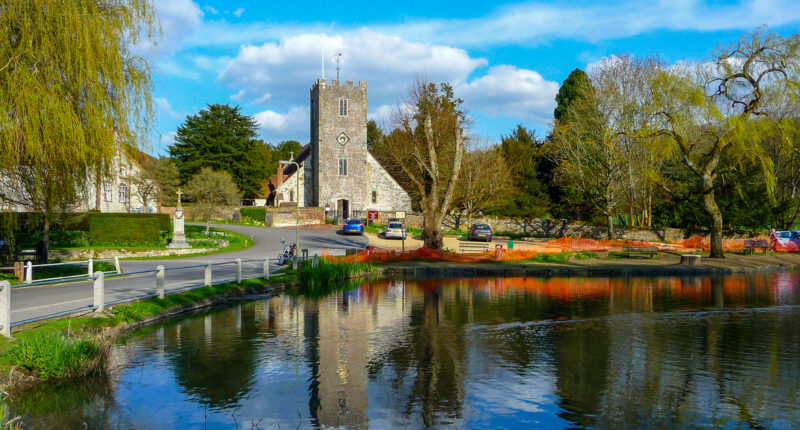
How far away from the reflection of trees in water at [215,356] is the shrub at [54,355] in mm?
1409

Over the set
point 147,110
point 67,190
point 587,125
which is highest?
point 587,125

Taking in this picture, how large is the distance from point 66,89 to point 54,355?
7079 millimetres

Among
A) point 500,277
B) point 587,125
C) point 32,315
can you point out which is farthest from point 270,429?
point 587,125

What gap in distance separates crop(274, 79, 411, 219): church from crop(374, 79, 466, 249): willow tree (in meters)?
2.88

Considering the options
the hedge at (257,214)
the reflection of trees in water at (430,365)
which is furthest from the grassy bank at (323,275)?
the hedge at (257,214)

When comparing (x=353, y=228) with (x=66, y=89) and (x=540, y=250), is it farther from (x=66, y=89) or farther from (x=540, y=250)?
(x=66, y=89)

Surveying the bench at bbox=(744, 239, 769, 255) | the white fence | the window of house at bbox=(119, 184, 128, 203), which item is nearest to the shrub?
the white fence

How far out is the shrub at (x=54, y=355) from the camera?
948 centimetres

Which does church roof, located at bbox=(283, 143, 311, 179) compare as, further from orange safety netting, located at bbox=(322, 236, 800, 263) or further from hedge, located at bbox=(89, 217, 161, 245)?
orange safety netting, located at bbox=(322, 236, 800, 263)

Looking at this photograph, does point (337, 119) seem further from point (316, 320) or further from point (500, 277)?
point (316, 320)

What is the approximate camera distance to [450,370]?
1019cm

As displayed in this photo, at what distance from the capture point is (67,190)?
15.5 metres

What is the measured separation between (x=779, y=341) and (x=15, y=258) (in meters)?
26.8

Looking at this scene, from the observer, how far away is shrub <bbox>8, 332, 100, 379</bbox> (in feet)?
31.1
